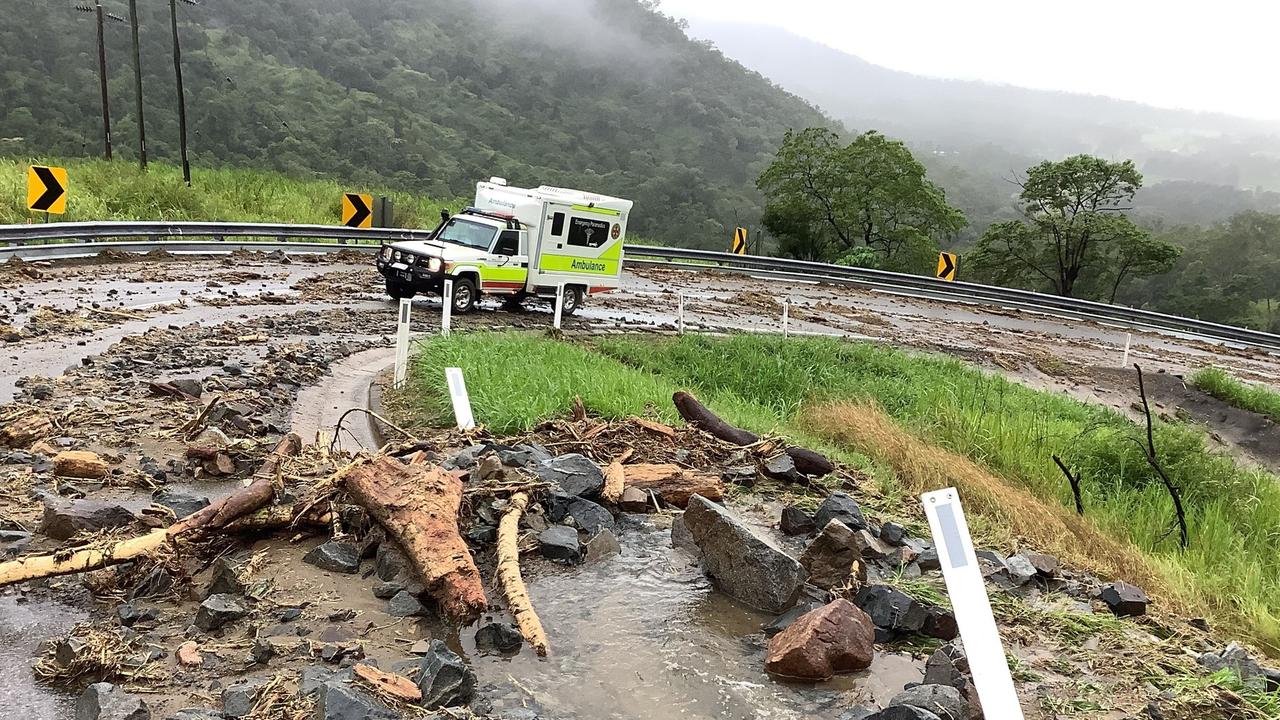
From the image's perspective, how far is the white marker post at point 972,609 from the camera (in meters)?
2.70

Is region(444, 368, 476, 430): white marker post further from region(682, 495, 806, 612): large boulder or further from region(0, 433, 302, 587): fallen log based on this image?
region(682, 495, 806, 612): large boulder

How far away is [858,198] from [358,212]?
2788 centimetres

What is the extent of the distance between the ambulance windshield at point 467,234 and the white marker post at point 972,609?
48.9 ft

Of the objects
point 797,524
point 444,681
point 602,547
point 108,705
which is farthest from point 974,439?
point 108,705

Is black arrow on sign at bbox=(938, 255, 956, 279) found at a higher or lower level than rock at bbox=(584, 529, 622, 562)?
lower

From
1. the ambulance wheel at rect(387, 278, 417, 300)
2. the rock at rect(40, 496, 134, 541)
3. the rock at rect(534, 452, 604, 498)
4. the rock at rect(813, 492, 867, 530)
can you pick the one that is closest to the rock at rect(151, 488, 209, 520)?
the rock at rect(40, 496, 134, 541)

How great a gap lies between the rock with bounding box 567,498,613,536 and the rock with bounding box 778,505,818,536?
1.21m

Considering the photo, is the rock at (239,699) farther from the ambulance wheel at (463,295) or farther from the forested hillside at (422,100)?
the forested hillside at (422,100)

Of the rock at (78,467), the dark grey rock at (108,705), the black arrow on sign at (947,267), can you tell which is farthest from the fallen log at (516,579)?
the black arrow on sign at (947,267)

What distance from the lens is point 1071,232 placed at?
41.2 meters

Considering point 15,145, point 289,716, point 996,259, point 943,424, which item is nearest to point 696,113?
point 996,259

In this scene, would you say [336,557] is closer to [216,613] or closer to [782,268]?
[216,613]

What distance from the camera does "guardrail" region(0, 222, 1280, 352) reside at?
20547 mm

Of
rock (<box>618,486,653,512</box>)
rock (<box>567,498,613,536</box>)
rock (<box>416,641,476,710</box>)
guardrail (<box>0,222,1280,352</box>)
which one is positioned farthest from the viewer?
guardrail (<box>0,222,1280,352</box>)
